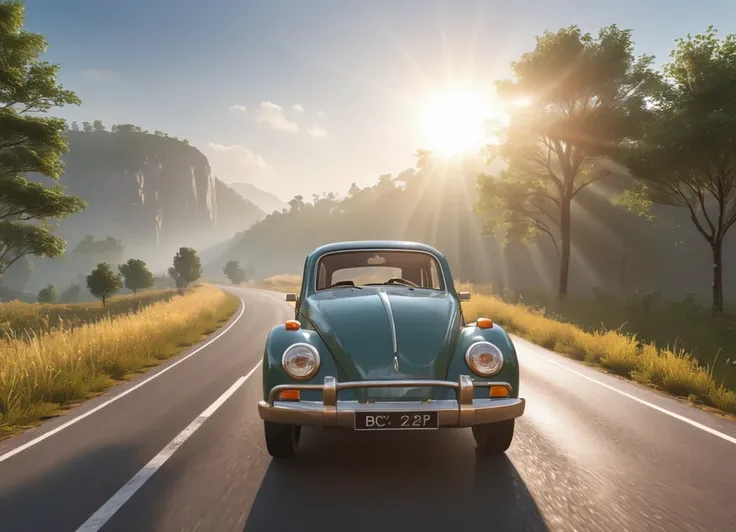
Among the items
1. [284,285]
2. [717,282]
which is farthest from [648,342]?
[284,285]

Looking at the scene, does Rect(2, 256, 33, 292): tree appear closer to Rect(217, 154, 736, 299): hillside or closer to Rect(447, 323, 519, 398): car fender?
Rect(217, 154, 736, 299): hillside

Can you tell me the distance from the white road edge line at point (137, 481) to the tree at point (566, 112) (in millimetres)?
19720

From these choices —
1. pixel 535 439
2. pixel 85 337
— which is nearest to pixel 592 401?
pixel 535 439

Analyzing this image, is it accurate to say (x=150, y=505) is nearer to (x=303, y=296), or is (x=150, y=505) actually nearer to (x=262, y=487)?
(x=262, y=487)

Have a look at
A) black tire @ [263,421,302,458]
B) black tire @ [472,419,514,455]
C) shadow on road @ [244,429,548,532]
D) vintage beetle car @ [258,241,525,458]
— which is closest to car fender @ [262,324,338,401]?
vintage beetle car @ [258,241,525,458]

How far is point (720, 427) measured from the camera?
5.76 meters

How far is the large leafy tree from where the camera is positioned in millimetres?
18234

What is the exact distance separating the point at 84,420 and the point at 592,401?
21.8 feet

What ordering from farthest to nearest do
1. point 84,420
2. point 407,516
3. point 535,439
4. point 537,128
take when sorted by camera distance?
point 537,128
point 84,420
point 535,439
point 407,516

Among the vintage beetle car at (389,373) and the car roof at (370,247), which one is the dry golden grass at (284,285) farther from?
the vintage beetle car at (389,373)

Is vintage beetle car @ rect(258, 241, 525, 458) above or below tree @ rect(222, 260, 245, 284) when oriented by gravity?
above

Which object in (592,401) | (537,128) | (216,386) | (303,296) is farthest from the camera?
(537,128)

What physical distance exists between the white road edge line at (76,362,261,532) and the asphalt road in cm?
1

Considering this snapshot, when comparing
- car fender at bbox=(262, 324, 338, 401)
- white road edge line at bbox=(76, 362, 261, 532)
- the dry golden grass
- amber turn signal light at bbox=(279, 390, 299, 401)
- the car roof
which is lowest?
the dry golden grass
